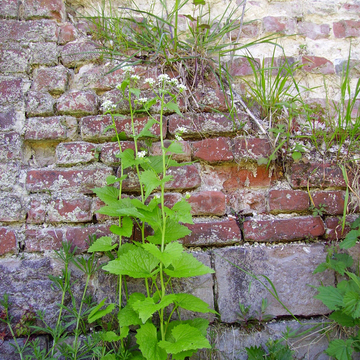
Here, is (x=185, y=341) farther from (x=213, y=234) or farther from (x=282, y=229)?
(x=282, y=229)

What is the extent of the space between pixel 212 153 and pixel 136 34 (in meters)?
0.80

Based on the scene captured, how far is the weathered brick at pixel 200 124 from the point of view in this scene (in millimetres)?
1530

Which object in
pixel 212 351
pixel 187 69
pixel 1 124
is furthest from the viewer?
pixel 187 69

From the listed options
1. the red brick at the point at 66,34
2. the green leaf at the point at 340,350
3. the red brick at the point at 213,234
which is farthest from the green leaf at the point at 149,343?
the red brick at the point at 66,34

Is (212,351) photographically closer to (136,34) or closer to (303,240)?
(303,240)

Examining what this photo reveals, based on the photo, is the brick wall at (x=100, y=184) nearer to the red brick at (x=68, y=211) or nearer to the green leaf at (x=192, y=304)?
the red brick at (x=68, y=211)

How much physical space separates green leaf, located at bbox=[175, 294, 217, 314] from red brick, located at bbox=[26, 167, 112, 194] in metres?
0.65

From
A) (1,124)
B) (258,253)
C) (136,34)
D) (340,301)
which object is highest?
(136,34)

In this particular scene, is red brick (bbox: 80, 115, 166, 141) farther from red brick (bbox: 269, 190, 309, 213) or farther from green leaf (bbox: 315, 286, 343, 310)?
green leaf (bbox: 315, 286, 343, 310)

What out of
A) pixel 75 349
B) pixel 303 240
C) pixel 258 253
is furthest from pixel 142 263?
pixel 303 240

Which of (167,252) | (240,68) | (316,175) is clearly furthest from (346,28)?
(167,252)

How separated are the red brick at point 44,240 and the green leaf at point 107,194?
0.26 meters

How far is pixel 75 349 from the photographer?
3.89 ft

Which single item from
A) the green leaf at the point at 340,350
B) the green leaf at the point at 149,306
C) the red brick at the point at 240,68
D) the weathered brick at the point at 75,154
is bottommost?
the green leaf at the point at 340,350
